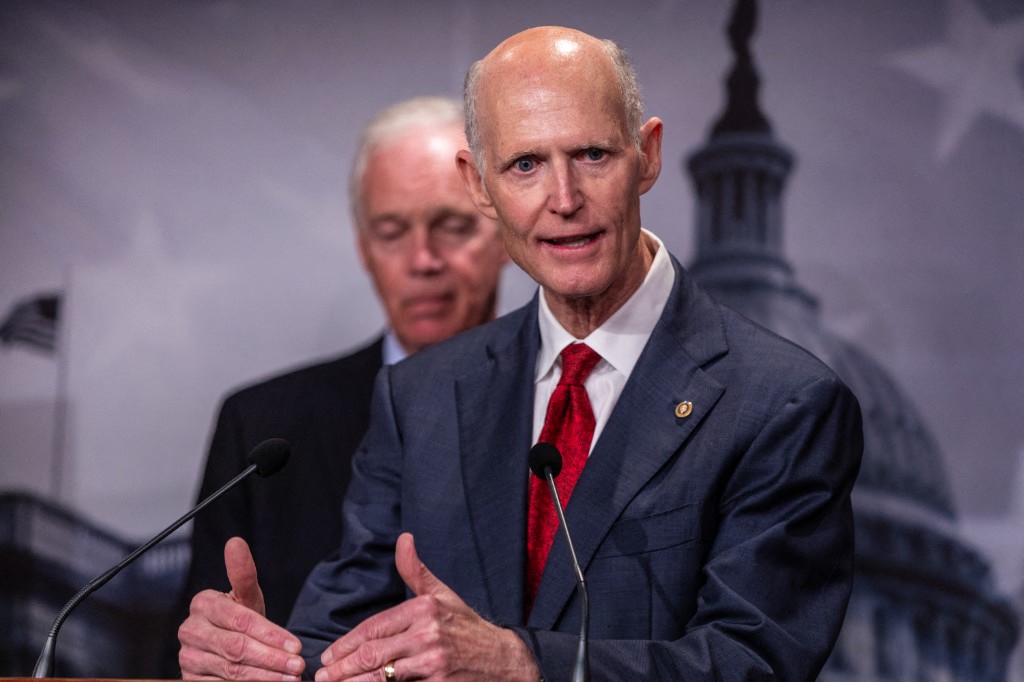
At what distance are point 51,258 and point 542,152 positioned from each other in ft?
9.00

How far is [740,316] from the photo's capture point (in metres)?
2.16

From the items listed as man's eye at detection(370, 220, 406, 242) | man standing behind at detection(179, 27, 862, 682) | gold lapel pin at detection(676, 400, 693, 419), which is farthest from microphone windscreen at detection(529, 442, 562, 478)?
man's eye at detection(370, 220, 406, 242)

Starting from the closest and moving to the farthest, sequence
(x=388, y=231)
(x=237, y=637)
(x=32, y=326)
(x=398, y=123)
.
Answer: (x=237, y=637) → (x=388, y=231) → (x=398, y=123) → (x=32, y=326)

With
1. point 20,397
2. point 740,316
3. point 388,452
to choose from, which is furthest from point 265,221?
point 740,316

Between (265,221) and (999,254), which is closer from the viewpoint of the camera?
(999,254)

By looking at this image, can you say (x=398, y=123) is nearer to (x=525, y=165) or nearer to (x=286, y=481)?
(x=286, y=481)

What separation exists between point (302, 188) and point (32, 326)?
3.19 feet

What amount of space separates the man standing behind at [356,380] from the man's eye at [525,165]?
987 mm

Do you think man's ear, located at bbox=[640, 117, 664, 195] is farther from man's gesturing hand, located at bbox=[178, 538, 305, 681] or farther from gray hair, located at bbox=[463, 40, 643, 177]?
man's gesturing hand, located at bbox=[178, 538, 305, 681]

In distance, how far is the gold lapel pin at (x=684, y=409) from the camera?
6.55 ft

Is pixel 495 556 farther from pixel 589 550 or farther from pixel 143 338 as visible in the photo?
pixel 143 338

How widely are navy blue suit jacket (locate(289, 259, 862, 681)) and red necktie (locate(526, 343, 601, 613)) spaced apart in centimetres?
3

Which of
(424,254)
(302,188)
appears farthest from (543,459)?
(302,188)

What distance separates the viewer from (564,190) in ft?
6.54
